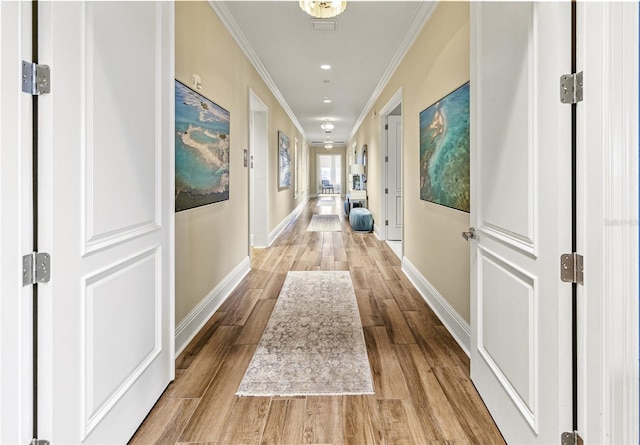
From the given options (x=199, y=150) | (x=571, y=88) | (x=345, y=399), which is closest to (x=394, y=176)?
(x=199, y=150)

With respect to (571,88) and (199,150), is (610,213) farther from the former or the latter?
(199,150)

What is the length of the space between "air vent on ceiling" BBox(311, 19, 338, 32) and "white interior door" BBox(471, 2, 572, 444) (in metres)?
2.00

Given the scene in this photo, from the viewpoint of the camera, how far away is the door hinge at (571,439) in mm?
1135

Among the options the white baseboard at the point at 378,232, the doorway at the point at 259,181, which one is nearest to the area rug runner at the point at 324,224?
the white baseboard at the point at 378,232

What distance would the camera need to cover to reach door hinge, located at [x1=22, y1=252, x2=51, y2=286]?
1045 mm

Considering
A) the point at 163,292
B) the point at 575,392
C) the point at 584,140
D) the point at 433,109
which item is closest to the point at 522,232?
the point at 584,140

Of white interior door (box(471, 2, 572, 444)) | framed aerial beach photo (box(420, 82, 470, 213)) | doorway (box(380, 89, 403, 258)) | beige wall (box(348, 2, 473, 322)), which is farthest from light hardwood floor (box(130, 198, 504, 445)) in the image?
doorway (box(380, 89, 403, 258))

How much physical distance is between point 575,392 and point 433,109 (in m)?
2.47

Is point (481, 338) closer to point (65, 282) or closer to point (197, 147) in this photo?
point (65, 282)

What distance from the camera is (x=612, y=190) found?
969 millimetres

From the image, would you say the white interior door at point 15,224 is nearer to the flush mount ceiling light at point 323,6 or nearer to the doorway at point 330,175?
the flush mount ceiling light at point 323,6

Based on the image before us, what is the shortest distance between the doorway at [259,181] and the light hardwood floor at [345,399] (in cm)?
282

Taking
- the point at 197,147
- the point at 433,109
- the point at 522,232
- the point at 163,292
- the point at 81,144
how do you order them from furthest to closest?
the point at 433,109 → the point at 197,147 → the point at 163,292 → the point at 522,232 → the point at 81,144

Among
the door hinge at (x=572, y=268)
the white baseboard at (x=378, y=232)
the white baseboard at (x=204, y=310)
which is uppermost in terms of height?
the door hinge at (x=572, y=268)
